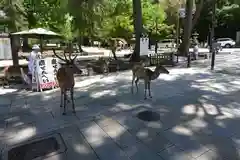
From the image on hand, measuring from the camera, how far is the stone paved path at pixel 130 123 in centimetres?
347

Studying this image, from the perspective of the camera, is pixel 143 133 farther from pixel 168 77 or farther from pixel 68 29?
pixel 68 29

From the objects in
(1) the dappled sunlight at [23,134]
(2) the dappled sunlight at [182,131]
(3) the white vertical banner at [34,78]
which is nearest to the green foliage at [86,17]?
(3) the white vertical banner at [34,78]

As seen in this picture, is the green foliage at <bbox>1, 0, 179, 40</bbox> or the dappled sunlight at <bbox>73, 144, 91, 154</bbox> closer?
the dappled sunlight at <bbox>73, 144, 91, 154</bbox>

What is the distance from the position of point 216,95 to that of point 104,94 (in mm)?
3246

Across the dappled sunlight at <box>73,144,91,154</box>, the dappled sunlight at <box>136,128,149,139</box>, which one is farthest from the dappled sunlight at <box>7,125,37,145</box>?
the dappled sunlight at <box>136,128,149,139</box>

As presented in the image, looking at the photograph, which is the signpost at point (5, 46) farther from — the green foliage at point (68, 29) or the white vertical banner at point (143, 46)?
the white vertical banner at point (143, 46)

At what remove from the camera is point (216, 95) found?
20.6 ft

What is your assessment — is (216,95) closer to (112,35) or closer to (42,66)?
(42,66)

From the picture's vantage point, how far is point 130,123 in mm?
4445

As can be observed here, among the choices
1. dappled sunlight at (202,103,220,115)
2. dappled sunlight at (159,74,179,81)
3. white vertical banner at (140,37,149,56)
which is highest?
white vertical banner at (140,37,149,56)

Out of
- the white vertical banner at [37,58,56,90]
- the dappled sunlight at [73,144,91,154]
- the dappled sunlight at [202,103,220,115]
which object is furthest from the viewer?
the white vertical banner at [37,58,56,90]

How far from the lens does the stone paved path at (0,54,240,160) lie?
3.47m

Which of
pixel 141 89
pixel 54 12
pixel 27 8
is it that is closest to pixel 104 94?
pixel 141 89

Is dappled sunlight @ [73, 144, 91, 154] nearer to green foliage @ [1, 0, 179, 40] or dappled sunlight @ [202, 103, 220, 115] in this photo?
dappled sunlight @ [202, 103, 220, 115]
